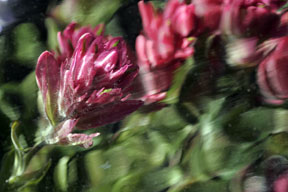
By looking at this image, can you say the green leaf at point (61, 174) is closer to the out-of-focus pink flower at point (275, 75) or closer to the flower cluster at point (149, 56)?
the flower cluster at point (149, 56)

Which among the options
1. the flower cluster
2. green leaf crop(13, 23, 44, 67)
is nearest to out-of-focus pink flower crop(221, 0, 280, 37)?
the flower cluster

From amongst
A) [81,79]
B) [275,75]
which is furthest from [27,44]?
[275,75]

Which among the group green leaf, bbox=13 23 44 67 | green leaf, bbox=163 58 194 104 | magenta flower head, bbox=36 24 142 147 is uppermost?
green leaf, bbox=13 23 44 67

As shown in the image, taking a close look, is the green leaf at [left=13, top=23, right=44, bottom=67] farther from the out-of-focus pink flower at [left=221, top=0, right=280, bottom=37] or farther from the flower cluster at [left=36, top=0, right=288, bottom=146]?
the out-of-focus pink flower at [left=221, top=0, right=280, bottom=37]

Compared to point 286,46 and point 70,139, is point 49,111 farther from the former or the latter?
Result: point 286,46

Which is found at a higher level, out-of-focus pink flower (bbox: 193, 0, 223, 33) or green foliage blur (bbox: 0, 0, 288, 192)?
out-of-focus pink flower (bbox: 193, 0, 223, 33)

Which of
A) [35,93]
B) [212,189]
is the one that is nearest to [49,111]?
[35,93]

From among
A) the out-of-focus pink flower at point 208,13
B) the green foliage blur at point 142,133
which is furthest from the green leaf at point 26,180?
the out-of-focus pink flower at point 208,13

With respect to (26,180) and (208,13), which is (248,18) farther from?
(26,180)
